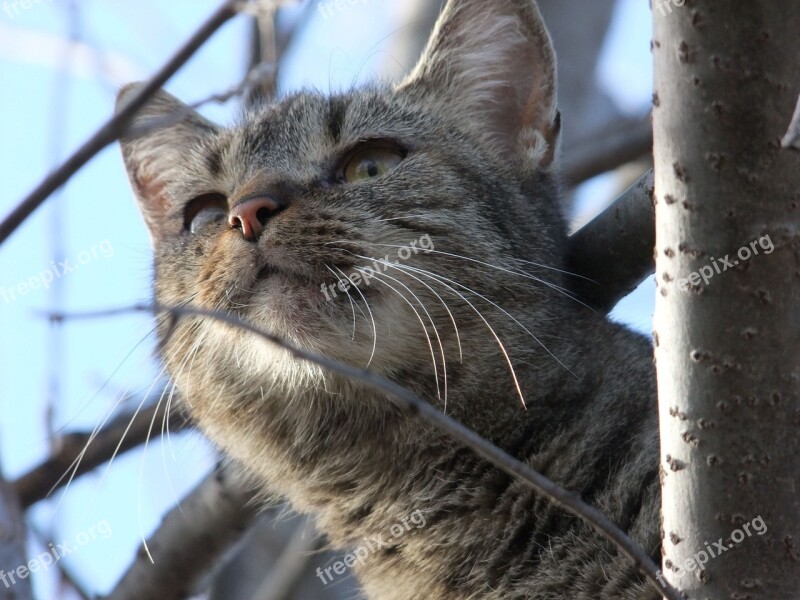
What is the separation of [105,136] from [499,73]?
266 centimetres

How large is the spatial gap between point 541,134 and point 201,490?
185 cm

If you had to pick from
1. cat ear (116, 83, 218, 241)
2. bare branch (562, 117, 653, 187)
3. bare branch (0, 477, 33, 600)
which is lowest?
bare branch (0, 477, 33, 600)

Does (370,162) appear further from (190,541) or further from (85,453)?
(190,541)

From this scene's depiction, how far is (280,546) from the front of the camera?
15.7 ft

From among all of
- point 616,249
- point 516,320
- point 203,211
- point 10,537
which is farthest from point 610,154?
point 10,537

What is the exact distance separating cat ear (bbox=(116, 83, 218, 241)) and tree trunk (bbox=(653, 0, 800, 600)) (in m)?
2.68

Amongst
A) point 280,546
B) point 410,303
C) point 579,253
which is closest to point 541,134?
point 579,253

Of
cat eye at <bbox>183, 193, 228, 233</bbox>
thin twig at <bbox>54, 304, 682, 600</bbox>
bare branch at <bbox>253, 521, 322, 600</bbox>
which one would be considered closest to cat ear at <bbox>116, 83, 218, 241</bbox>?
cat eye at <bbox>183, 193, 228, 233</bbox>

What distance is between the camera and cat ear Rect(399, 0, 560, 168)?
3631 mm

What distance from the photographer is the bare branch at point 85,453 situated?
12.1 feet

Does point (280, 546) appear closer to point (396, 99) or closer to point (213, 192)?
point (213, 192)

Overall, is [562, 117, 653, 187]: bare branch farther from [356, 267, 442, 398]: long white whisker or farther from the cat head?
[356, 267, 442, 398]: long white whisker

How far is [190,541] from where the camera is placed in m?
3.80

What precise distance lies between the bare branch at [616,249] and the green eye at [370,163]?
68cm
